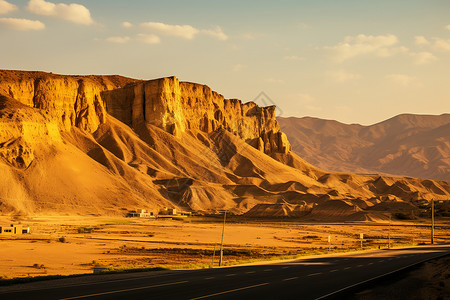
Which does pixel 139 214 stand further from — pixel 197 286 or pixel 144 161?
pixel 197 286

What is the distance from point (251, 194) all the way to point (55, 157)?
54241mm

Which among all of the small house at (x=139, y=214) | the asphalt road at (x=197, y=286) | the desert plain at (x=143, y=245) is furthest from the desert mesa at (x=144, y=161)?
the asphalt road at (x=197, y=286)

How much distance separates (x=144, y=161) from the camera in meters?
141

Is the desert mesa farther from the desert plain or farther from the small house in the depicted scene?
the desert plain

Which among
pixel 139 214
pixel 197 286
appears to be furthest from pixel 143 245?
pixel 139 214

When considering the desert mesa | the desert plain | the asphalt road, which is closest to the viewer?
the asphalt road

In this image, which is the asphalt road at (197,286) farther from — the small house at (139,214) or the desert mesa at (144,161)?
the small house at (139,214)

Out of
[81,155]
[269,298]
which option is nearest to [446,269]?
[269,298]

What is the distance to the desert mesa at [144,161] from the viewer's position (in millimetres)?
104125

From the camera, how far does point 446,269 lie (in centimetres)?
2953

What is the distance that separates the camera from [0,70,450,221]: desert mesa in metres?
104

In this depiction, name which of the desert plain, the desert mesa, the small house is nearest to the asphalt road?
the desert plain

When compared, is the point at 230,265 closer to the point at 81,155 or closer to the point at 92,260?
the point at 92,260

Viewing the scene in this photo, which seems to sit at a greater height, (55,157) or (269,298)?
(55,157)
